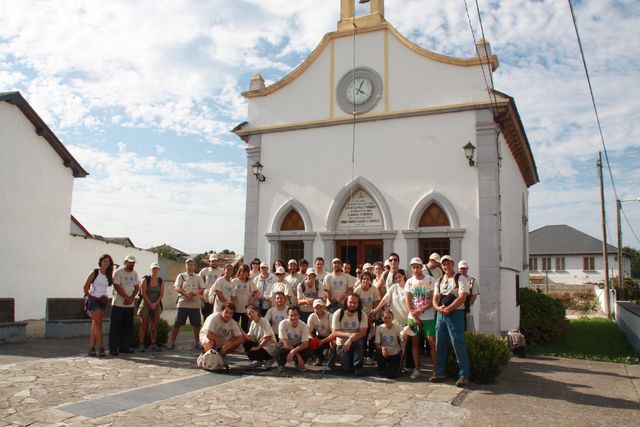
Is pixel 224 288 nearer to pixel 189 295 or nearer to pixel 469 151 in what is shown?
pixel 189 295

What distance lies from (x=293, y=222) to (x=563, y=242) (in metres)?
42.2

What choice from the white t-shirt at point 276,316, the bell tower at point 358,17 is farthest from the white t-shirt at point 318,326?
the bell tower at point 358,17

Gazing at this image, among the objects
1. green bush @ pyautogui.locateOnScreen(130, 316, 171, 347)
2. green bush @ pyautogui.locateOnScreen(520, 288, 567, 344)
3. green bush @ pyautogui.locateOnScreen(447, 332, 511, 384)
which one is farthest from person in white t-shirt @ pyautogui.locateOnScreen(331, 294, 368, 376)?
green bush @ pyautogui.locateOnScreen(520, 288, 567, 344)

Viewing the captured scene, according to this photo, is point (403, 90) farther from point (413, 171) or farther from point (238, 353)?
point (238, 353)

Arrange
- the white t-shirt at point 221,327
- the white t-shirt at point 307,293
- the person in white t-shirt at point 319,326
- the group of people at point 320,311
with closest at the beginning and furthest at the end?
1. the group of people at point 320,311
2. the white t-shirt at point 221,327
3. the person in white t-shirt at point 319,326
4. the white t-shirt at point 307,293

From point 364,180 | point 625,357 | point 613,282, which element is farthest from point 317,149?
point 613,282

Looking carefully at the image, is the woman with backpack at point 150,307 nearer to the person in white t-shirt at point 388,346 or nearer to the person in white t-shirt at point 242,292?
the person in white t-shirt at point 242,292

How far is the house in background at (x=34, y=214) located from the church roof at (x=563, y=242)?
4125 cm

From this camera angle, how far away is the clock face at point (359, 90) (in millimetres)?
13352

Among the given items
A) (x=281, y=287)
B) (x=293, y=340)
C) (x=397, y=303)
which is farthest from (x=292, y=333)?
(x=397, y=303)

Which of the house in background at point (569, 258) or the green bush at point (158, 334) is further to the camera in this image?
the house in background at point (569, 258)

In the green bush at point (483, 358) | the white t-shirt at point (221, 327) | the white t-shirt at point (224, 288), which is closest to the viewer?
the green bush at point (483, 358)

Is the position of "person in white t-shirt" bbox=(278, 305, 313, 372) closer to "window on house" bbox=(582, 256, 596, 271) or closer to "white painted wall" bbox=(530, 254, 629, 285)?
"white painted wall" bbox=(530, 254, 629, 285)

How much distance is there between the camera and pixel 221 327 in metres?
8.53
